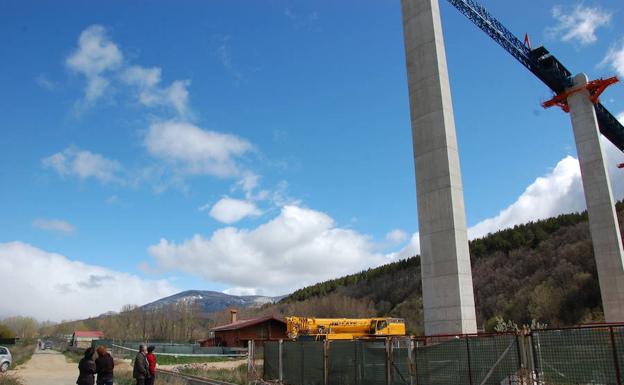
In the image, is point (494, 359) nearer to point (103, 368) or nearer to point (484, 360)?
point (484, 360)

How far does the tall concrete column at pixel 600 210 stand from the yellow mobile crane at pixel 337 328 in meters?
13.4

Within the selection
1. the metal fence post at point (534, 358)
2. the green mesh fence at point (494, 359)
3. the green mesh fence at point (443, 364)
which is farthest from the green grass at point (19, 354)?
the metal fence post at point (534, 358)

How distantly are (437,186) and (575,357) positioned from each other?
10.9 meters

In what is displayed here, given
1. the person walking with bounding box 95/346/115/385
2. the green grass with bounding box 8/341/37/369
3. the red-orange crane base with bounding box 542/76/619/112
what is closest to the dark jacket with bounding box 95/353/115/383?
the person walking with bounding box 95/346/115/385

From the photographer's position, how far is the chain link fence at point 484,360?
33.3 feet

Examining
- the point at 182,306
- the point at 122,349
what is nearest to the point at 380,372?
the point at 122,349

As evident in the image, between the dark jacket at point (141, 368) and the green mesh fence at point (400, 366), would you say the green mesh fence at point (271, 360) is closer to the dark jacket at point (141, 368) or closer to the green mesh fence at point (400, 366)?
the green mesh fence at point (400, 366)

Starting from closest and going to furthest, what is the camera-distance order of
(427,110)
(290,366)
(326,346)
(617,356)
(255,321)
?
(617,356)
(326,346)
(290,366)
(427,110)
(255,321)

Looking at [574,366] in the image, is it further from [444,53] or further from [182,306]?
[182,306]

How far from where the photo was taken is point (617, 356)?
31.8ft

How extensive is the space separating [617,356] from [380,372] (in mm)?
6208

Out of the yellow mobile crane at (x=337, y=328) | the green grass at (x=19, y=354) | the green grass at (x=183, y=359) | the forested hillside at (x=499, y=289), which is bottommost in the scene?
the green grass at (x=183, y=359)

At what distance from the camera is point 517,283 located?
73.6 m

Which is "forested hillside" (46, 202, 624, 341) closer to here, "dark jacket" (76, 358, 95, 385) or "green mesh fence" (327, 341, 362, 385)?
"green mesh fence" (327, 341, 362, 385)
